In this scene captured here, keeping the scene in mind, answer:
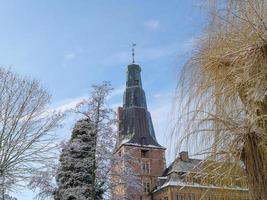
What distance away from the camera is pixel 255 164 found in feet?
10.6

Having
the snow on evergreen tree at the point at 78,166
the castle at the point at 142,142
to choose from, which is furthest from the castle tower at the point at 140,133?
the snow on evergreen tree at the point at 78,166

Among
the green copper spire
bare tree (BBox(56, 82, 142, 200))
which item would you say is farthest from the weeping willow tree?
the green copper spire

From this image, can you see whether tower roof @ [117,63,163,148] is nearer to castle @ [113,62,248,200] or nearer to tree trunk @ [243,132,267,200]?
castle @ [113,62,248,200]

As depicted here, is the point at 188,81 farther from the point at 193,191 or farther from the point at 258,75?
the point at 193,191

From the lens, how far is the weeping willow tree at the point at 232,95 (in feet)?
10.7

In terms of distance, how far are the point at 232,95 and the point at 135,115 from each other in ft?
131

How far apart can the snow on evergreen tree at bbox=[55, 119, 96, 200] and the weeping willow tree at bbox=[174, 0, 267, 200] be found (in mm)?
11518

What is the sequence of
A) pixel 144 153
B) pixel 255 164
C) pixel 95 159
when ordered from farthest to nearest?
1. pixel 144 153
2. pixel 95 159
3. pixel 255 164

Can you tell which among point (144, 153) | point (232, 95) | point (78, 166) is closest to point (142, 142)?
point (144, 153)

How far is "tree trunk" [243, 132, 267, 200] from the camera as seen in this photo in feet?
10.1

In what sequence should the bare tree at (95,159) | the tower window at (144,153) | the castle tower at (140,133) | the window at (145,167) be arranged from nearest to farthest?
the bare tree at (95,159), the castle tower at (140,133), the window at (145,167), the tower window at (144,153)

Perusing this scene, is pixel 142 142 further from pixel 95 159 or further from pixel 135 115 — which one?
pixel 95 159

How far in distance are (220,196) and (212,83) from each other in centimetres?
102

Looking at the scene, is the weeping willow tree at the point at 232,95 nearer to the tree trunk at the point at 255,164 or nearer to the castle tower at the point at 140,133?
the tree trunk at the point at 255,164
